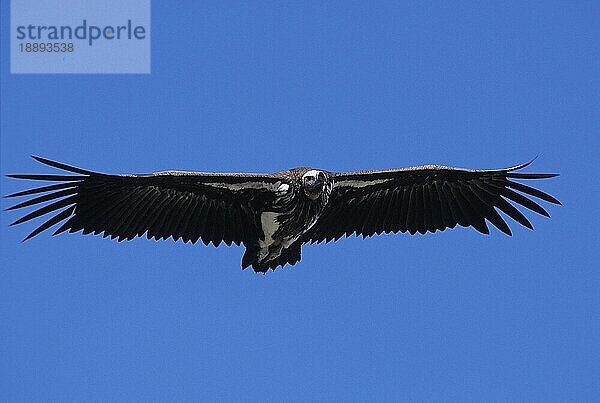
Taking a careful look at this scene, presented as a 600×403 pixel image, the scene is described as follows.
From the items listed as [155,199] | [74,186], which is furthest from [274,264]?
[74,186]

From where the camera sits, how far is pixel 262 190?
2147 cm

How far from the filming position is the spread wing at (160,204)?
67.6 ft

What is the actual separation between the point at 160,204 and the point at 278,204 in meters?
2.18

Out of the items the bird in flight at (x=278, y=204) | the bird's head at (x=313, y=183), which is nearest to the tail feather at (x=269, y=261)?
the bird in flight at (x=278, y=204)

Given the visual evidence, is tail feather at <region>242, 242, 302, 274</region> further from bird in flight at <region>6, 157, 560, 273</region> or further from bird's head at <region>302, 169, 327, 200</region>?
bird's head at <region>302, 169, 327, 200</region>

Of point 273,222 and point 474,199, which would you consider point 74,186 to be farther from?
point 474,199

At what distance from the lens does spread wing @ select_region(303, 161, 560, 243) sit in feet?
74.9

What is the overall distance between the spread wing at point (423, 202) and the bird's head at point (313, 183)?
1565 millimetres

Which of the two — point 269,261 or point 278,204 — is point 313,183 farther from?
point 269,261

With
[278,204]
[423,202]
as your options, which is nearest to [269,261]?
[278,204]

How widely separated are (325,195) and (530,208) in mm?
4106

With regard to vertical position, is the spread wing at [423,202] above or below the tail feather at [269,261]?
above

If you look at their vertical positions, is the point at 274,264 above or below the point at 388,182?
below

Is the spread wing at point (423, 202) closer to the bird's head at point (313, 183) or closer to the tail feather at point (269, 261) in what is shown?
the tail feather at point (269, 261)
